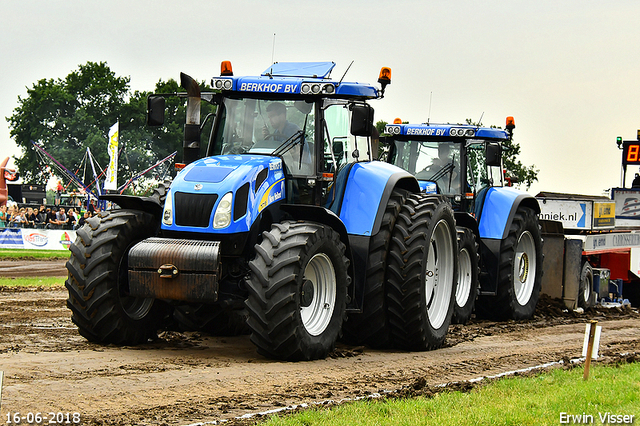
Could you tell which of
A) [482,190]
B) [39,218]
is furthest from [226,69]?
[39,218]

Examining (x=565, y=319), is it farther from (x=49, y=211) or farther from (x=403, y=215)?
(x=49, y=211)

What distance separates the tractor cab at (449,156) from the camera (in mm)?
14047

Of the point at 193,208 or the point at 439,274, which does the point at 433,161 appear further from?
the point at 193,208

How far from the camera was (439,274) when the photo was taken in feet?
36.5

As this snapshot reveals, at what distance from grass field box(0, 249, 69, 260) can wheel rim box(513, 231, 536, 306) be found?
17083 mm

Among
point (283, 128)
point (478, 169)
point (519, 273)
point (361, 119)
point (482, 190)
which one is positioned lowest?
point (519, 273)

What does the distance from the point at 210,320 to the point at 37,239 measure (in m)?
23.0

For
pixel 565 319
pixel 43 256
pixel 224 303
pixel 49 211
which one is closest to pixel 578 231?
pixel 565 319

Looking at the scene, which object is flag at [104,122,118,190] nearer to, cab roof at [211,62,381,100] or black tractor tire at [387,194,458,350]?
cab roof at [211,62,381,100]

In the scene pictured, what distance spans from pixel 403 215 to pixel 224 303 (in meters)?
2.64

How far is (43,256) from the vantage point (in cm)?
2762

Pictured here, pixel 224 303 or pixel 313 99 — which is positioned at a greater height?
pixel 313 99

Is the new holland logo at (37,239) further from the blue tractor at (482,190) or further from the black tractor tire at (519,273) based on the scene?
the black tractor tire at (519,273)

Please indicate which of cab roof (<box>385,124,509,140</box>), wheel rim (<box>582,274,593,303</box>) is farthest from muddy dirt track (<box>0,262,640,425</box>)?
wheel rim (<box>582,274,593,303</box>)
